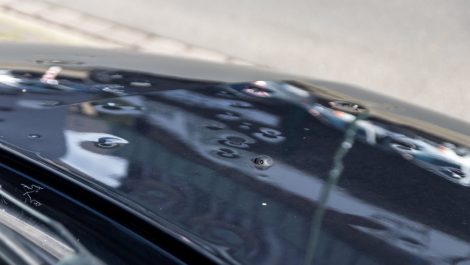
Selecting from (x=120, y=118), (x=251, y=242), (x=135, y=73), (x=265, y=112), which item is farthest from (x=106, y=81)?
(x=251, y=242)

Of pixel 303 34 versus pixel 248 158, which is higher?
pixel 248 158

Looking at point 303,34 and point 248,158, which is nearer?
point 248,158

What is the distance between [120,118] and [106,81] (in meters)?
0.38

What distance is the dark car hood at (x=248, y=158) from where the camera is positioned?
4.42ft

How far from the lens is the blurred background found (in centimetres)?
552

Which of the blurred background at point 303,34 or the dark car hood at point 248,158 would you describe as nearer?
the dark car hood at point 248,158

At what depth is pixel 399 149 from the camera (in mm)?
1890

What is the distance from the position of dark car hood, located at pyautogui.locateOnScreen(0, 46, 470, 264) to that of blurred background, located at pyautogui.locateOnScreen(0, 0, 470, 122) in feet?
11.1

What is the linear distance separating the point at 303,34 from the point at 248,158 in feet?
15.4

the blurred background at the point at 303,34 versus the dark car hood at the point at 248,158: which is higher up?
the dark car hood at the point at 248,158

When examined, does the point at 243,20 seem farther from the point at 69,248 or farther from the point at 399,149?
the point at 69,248

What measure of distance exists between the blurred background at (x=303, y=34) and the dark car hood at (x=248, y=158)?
11.1 ft

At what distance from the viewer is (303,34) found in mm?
6199

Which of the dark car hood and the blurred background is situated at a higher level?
the dark car hood
